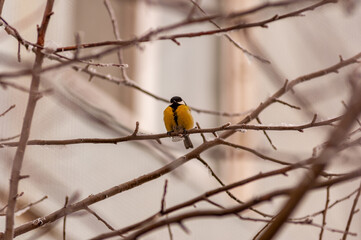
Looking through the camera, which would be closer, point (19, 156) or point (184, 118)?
point (19, 156)

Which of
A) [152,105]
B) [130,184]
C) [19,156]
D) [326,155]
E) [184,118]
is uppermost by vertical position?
[152,105]

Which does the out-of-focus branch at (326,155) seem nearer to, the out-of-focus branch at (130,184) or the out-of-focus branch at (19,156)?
the out-of-focus branch at (19,156)

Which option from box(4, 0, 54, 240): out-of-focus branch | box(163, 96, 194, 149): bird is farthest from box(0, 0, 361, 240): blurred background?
box(4, 0, 54, 240): out-of-focus branch

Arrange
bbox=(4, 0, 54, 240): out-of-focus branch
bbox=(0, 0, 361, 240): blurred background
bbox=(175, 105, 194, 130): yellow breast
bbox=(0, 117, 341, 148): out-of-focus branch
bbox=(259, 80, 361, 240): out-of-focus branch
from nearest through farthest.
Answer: bbox=(259, 80, 361, 240): out-of-focus branch, bbox=(4, 0, 54, 240): out-of-focus branch, bbox=(0, 117, 341, 148): out-of-focus branch, bbox=(175, 105, 194, 130): yellow breast, bbox=(0, 0, 361, 240): blurred background

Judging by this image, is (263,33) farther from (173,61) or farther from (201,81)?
(173,61)

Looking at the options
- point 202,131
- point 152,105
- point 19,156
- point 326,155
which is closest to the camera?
point 326,155

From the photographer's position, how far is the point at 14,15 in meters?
2.92

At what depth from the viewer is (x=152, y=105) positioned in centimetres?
418

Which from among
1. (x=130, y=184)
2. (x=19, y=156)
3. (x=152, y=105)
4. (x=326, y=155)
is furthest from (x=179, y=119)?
(x=152, y=105)

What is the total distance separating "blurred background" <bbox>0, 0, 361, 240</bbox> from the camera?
2.67 meters

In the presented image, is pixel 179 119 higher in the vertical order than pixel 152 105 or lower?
lower

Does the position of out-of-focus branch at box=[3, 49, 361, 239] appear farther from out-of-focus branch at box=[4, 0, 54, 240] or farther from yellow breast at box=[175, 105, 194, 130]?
yellow breast at box=[175, 105, 194, 130]

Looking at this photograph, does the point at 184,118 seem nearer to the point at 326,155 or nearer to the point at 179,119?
the point at 179,119

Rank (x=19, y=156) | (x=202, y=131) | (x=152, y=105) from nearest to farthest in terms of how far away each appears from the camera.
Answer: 1. (x=19, y=156)
2. (x=202, y=131)
3. (x=152, y=105)
